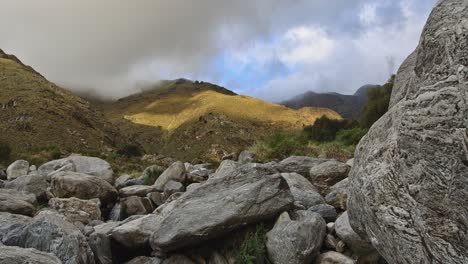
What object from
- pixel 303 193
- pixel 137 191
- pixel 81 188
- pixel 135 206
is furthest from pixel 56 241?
pixel 137 191

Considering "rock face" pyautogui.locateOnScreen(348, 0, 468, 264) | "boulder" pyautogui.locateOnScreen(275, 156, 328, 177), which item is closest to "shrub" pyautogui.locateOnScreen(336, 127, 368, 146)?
"boulder" pyautogui.locateOnScreen(275, 156, 328, 177)

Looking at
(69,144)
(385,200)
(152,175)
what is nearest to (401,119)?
(385,200)

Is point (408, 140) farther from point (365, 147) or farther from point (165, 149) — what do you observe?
point (165, 149)

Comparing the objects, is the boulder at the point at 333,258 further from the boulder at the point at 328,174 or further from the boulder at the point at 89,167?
the boulder at the point at 89,167

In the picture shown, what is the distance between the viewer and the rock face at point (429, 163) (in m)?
4.14

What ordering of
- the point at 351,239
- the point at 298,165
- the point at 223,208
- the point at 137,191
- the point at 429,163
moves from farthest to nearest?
the point at 137,191, the point at 298,165, the point at 223,208, the point at 351,239, the point at 429,163

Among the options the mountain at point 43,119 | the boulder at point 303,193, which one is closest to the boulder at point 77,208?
the boulder at point 303,193

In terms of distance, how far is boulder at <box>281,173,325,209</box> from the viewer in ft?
34.0

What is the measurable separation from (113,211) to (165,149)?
71197mm

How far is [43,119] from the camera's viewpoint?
65.1m

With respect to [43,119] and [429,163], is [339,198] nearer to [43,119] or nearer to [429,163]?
[429,163]

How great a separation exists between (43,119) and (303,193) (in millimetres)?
61304

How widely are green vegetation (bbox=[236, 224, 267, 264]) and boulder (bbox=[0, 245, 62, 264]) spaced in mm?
3216

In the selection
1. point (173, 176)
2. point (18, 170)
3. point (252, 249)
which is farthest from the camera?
point (18, 170)
